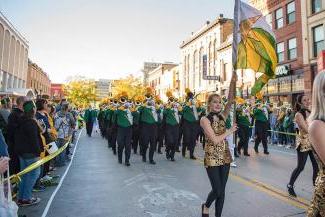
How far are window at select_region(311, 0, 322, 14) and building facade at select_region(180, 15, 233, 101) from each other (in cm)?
1175

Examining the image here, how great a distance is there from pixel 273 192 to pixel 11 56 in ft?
143

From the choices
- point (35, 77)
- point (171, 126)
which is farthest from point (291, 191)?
point (35, 77)

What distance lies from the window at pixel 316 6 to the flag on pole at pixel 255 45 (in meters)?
20.8

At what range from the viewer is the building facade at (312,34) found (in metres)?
24.2

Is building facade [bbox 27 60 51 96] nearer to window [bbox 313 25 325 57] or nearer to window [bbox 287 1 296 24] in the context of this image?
window [bbox 287 1 296 24]

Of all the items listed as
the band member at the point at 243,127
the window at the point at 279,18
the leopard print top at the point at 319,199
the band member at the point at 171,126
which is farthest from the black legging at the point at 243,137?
the window at the point at 279,18

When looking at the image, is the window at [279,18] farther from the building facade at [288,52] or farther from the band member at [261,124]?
the band member at [261,124]

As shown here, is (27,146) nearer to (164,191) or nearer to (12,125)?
(12,125)

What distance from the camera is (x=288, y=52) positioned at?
27984 millimetres

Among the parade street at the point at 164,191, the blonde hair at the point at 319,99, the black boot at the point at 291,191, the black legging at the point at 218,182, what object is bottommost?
the parade street at the point at 164,191

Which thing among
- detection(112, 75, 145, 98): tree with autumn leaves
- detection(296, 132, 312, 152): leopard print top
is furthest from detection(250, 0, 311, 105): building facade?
detection(112, 75, 145, 98): tree with autumn leaves

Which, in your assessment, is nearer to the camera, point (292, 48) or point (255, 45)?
point (255, 45)

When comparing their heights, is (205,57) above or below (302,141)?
above

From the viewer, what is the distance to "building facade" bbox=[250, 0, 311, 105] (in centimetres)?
2623
